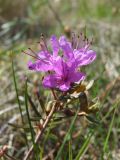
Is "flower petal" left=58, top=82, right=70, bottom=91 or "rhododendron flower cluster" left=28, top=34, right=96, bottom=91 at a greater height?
"rhododendron flower cluster" left=28, top=34, right=96, bottom=91

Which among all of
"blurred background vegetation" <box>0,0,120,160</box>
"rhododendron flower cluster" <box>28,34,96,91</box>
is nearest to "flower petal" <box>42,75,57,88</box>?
"rhododendron flower cluster" <box>28,34,96,91</box>

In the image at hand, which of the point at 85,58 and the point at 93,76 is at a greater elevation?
the point at 85,58

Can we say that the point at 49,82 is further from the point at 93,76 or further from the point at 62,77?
the point at 93,76

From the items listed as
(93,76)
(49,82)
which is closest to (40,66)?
(49,82)

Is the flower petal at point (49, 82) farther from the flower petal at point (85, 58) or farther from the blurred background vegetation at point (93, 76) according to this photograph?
the blurred background vegetation at point (93, 76)

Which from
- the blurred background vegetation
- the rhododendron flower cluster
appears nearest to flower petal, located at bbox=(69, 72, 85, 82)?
the rhododendron flower cluster

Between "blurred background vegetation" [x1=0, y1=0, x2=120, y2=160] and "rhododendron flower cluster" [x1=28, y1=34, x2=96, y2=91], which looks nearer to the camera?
"rhododendron flower cluster" [x1=28, y1=34, x2=96, y2=91]

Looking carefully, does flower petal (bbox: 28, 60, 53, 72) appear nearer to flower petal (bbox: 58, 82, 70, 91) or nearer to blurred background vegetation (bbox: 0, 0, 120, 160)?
flower petal (bbox: 58, 82, 70, 91)

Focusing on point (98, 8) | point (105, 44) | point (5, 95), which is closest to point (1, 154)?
point (5, 95)

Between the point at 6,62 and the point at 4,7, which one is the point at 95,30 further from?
the point at 4,7

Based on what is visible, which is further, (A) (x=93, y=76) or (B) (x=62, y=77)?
(A) (x=93, y=76)
